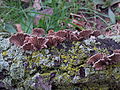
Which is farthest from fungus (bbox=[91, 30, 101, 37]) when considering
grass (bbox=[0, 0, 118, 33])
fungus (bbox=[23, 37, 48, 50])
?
grass (bbox=[0, 0, 118, 33])

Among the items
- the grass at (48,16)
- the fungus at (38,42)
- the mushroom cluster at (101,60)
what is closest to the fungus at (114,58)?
the mushroom cluster at (101,60)

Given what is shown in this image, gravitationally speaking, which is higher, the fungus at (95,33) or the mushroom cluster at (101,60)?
the fungus at (95,33)

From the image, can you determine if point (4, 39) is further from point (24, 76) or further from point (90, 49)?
point (90, 49)

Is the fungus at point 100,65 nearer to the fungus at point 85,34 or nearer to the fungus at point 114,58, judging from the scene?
the fungus at point 114,58

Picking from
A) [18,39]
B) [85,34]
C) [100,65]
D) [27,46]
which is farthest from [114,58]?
[18,39]

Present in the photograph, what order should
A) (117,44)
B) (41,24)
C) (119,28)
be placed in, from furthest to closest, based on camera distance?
(119,28) → (41,24) → (117,44)

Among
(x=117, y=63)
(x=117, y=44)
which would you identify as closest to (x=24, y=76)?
(x=117, y=63)
